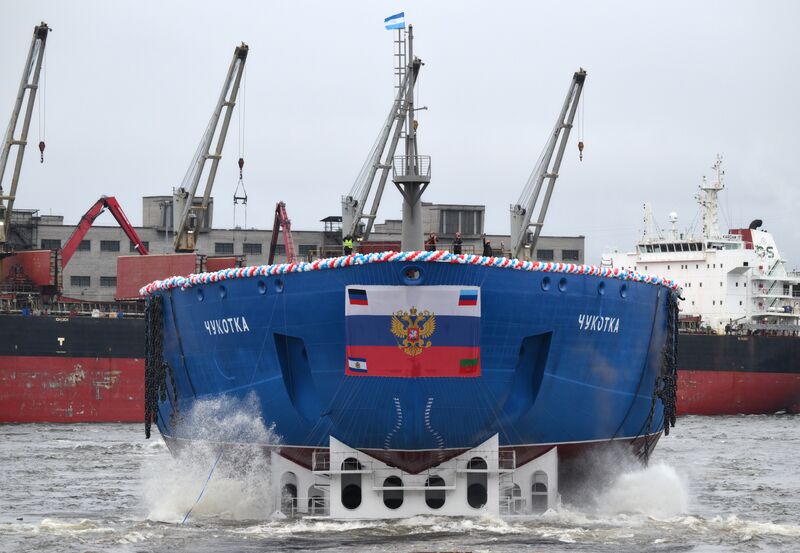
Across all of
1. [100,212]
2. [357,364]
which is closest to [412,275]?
[357,364]

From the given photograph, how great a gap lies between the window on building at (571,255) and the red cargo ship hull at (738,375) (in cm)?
981

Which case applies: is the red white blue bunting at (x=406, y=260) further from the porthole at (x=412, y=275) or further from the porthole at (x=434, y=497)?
the porthole at (x=434, y=497)

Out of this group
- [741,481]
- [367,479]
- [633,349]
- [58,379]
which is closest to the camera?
[367,479]

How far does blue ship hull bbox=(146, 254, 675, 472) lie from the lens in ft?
56.9

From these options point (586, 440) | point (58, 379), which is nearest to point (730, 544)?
point (586, 440)

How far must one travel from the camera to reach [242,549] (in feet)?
53.9

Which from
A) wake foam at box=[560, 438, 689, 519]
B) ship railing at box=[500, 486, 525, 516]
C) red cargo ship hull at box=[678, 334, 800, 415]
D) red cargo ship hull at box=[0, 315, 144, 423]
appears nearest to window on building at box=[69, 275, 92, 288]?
red cargo ship hull at box=[0, 315, 144, 423]

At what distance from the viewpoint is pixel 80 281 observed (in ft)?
195

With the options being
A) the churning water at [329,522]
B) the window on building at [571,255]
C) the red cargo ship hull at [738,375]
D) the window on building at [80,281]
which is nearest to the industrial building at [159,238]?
the window on building at [80,281]

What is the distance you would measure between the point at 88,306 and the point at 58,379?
666 centimetres

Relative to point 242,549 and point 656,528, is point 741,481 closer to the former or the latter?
point 656,528

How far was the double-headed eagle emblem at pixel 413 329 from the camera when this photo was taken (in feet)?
56.0

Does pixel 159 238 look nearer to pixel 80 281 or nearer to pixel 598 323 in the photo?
pixel 80 281

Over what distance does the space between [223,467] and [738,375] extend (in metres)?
42.1
